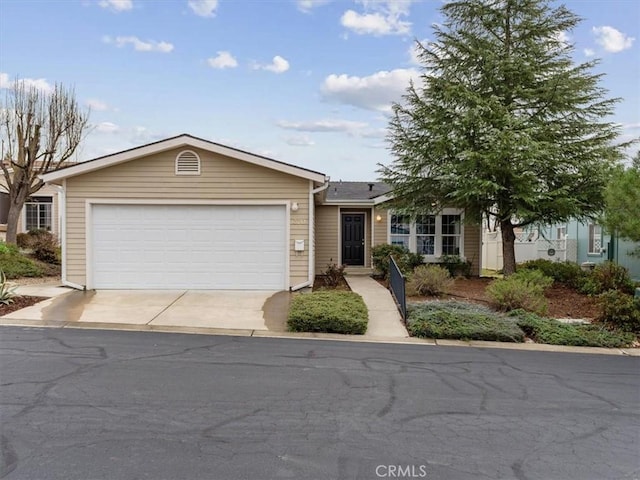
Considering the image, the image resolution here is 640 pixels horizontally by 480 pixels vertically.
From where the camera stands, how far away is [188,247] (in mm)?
11703

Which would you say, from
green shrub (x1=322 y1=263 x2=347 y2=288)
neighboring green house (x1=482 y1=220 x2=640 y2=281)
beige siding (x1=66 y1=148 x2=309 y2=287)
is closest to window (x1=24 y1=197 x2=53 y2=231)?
beige siding (x1=66 y1=148 x2=309 y2=287)

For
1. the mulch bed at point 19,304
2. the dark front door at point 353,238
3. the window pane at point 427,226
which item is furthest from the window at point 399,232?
the mulch bed at point 19,304

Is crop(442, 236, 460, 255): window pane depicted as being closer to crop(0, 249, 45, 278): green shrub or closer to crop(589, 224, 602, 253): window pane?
crop(589, 224, 602, 253): window pane

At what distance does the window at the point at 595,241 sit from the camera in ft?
56.8

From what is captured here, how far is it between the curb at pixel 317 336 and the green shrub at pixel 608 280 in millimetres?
4011

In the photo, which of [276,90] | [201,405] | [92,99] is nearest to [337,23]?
[276,90]

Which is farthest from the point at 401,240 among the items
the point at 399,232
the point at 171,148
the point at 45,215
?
the point at 45,215

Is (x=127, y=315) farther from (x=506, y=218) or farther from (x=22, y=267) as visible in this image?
(x=506, y=218)

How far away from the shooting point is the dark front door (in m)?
16.7

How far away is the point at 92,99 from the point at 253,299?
13.6m

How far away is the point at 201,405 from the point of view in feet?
14.2

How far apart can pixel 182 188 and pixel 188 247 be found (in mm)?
1543

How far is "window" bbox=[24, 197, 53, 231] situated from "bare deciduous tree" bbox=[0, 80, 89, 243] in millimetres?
2306

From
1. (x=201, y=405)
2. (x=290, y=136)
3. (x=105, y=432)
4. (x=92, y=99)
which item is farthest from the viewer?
(x=290, y=136)
